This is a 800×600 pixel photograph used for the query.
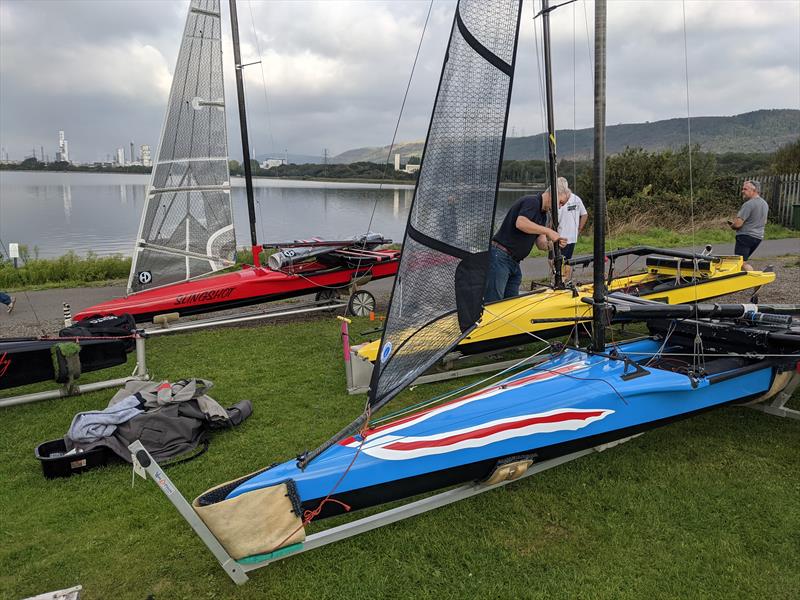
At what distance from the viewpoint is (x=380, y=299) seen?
9.27m

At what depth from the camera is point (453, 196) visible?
3006 mm

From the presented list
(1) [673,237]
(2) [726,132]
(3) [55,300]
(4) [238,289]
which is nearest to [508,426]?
(4) [238,289]

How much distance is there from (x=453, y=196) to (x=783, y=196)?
66.1 ft

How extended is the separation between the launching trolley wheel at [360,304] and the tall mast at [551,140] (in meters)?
2.99

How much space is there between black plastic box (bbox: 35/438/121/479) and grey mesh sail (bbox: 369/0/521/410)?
85.0 inches

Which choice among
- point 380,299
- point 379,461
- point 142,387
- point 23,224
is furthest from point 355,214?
point 379,461

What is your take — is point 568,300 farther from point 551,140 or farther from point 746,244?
point 746,244

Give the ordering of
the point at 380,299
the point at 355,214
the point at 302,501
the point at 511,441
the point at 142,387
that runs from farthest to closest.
A: the point at 355,214, the point at 380,299, the point at 142,387, the point at 511,441, the point at 302,501

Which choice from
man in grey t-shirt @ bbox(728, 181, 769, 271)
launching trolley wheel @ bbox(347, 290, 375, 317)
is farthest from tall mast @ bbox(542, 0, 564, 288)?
man in grey t-shirt @ bbox(728, 181, 769, 271)

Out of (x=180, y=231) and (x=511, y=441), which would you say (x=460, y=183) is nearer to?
(x=511, y=441)

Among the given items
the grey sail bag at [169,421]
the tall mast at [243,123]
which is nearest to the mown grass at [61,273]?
the tall mast at [243,123]

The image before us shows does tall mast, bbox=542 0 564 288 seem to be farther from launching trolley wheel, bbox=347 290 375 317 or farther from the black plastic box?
the black plastic box

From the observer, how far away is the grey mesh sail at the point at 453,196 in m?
2.88

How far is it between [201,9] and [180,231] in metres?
3.00
